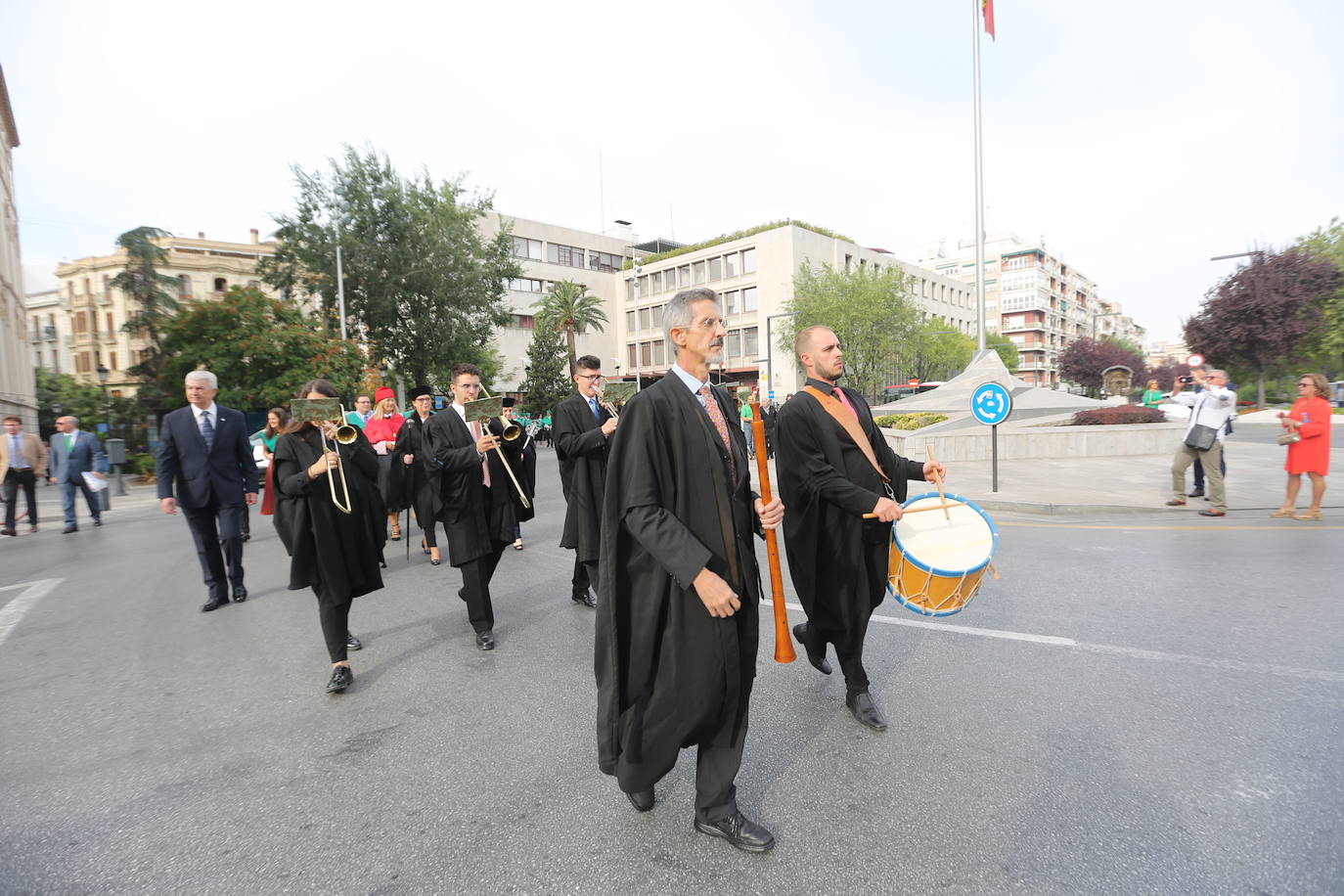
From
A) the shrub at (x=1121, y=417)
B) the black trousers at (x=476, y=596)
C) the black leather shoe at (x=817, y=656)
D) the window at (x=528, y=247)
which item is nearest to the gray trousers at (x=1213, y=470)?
the black leather shoe at (x=817, y=656)

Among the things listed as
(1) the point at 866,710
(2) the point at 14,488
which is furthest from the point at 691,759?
(2) the point at 14,488

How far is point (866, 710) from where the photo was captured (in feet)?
11.3

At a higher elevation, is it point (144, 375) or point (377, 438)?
point (144, 375)

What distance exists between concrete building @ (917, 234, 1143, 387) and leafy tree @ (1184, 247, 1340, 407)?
64385 millimetres

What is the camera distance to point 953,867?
2.37m

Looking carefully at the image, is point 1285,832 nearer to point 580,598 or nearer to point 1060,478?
point 580,598

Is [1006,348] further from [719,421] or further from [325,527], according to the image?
[719,421]

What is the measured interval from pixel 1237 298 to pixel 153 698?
4571 cm

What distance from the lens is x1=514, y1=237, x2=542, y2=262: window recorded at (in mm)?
56812

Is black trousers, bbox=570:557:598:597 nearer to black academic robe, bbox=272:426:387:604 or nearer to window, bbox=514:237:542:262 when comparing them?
black academic robe, bbox=272:426:387:604

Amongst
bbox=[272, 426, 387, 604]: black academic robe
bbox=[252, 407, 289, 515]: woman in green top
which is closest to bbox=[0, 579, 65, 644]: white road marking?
bbox=[252, 407, 289, 515]: woman in green top

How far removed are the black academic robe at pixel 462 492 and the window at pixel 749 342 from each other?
5355 cm

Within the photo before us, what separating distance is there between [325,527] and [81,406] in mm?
52383

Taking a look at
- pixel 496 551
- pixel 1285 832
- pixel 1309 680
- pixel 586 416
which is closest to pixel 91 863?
pixel 496 551
